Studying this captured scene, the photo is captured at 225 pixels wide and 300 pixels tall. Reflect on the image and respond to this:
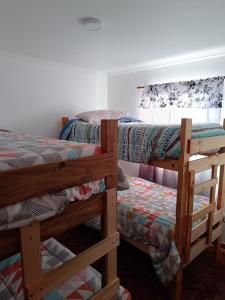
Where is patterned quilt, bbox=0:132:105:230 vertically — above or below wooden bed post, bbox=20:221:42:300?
above

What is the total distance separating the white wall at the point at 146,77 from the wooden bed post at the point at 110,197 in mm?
1985

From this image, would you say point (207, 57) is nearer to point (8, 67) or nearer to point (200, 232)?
point (200, 232)

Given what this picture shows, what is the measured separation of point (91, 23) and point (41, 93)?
1.54m

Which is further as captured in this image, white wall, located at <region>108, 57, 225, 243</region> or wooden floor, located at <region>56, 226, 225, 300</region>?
white wall, located at <region>108, 57, 225, 243</region>

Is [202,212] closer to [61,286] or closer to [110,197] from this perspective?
[110,197]

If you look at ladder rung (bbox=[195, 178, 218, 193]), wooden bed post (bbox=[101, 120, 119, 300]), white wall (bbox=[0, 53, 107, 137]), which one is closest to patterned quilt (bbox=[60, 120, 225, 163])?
ladder rung (bbox=[195, 178, 218, 193])

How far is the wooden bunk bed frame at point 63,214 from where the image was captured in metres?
0.75

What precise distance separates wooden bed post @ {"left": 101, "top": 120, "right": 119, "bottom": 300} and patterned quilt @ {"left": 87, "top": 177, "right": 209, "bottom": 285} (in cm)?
75

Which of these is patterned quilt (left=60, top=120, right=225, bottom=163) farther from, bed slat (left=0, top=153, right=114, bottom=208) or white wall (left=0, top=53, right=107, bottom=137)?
white wall (left=0, top=53, right=107, bottom=137)

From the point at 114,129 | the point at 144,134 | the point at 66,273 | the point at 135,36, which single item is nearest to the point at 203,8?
the point at 135,36

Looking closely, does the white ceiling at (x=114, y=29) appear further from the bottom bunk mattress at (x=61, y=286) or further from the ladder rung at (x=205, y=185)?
the bottom bunk mattress at (x=61, y=286)

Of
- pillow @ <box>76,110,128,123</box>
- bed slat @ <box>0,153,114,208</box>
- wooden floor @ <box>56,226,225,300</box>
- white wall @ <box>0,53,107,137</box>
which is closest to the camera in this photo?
bed slat @ <box>0,153,114,208</box>

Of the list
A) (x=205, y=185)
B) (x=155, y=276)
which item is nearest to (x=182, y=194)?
(x=205, y=185)

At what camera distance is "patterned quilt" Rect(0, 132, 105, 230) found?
0.74 metres
